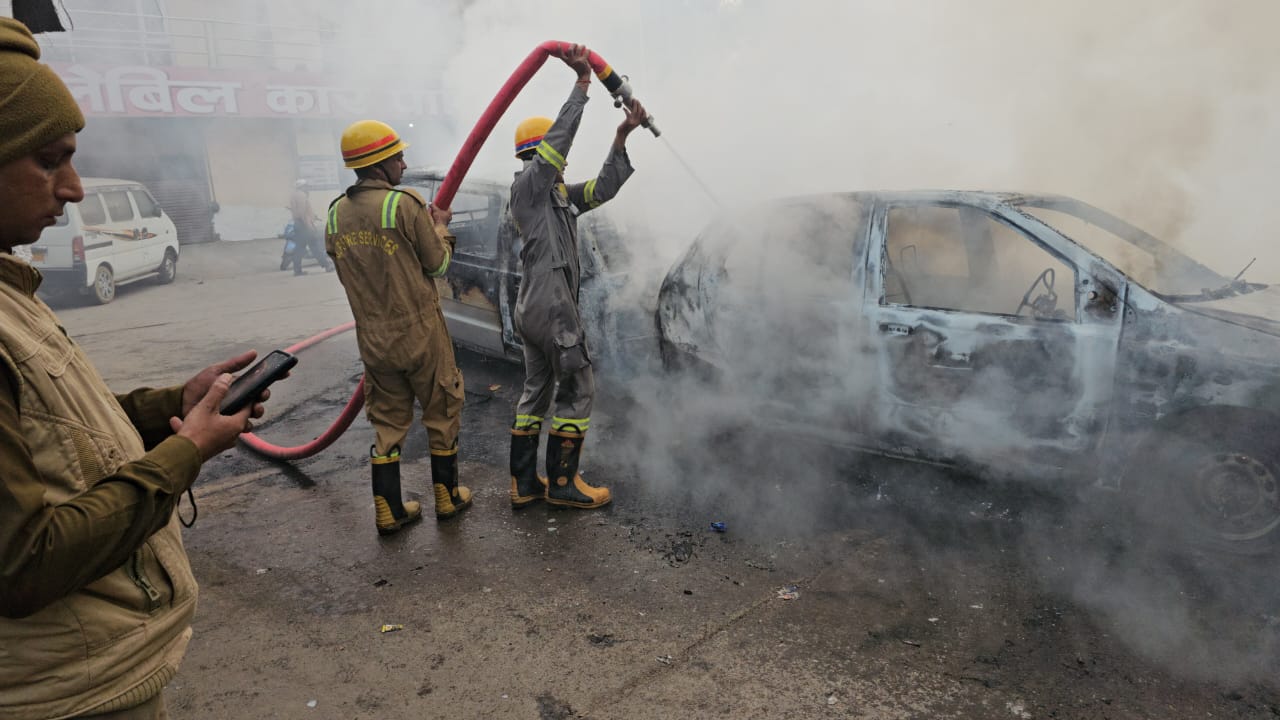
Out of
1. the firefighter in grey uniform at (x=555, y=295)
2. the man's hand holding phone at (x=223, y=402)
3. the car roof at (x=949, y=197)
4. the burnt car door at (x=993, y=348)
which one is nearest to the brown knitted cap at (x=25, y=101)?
the man's hand holding phone at (x=223, y=402)

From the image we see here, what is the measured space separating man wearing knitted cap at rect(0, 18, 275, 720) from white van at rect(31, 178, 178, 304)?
11.1 meters

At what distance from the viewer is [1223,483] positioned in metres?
3.51

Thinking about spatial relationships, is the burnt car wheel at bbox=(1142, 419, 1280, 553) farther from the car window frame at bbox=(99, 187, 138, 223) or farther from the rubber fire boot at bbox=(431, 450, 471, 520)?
the car window frame at bbox=(99, 187, 138, 223)

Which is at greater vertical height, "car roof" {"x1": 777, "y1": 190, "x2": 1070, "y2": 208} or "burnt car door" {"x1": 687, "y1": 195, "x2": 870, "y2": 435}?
"car roof" {"x1": 777, "y1": 190, "x2": 1070, "y2": 208}

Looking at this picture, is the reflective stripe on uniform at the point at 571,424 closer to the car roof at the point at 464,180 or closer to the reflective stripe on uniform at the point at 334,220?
the reflective stripe on uniform at the point at 334,220

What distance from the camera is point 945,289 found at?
4.72 m

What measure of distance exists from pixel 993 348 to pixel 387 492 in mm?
3051

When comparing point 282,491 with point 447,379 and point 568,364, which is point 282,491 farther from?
point 568,364

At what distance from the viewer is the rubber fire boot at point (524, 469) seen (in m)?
4.41

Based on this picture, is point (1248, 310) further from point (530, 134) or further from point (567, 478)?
point (530, 134)

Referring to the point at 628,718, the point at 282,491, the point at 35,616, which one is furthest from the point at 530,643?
the point at 282,491

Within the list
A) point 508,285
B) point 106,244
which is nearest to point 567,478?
point 508,285

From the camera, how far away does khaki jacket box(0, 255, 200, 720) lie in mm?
1162

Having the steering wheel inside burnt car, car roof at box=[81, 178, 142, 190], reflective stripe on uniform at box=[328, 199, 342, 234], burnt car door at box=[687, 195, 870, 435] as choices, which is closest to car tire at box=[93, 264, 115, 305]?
car roof at box=[81, 178, 142, 190]
